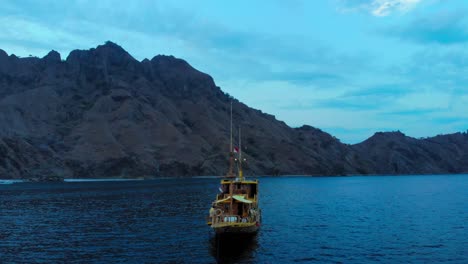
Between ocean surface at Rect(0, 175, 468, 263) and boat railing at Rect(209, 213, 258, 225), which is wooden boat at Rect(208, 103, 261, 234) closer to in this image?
boat railing at Rect(209, 213, 258, 225)

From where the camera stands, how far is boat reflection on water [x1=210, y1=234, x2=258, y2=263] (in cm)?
3957

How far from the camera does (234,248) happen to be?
43.2 meters

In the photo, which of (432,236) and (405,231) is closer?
(432,236)

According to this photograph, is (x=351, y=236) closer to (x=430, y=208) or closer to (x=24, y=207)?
(x=430, y=208)

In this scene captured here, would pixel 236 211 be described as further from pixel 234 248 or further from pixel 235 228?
pixel 234 248

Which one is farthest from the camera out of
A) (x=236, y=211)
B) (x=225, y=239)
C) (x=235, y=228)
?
(x=236, y=211)

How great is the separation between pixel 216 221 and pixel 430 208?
56806 mm

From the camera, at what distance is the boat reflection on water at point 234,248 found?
39.6 meters

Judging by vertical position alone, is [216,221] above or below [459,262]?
above

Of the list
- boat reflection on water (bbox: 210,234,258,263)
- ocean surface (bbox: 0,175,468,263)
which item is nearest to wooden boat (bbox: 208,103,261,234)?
boat reflection on water (bbox: 210,234,258,263)

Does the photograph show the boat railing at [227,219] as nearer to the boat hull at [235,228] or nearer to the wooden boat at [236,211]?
the wooden boat at [236,211]

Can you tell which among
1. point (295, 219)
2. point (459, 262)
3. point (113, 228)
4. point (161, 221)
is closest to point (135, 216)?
point (161, 221)

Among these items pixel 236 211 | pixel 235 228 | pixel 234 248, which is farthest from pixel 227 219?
pixel 236 211

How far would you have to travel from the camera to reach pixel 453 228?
57219 millimetres
